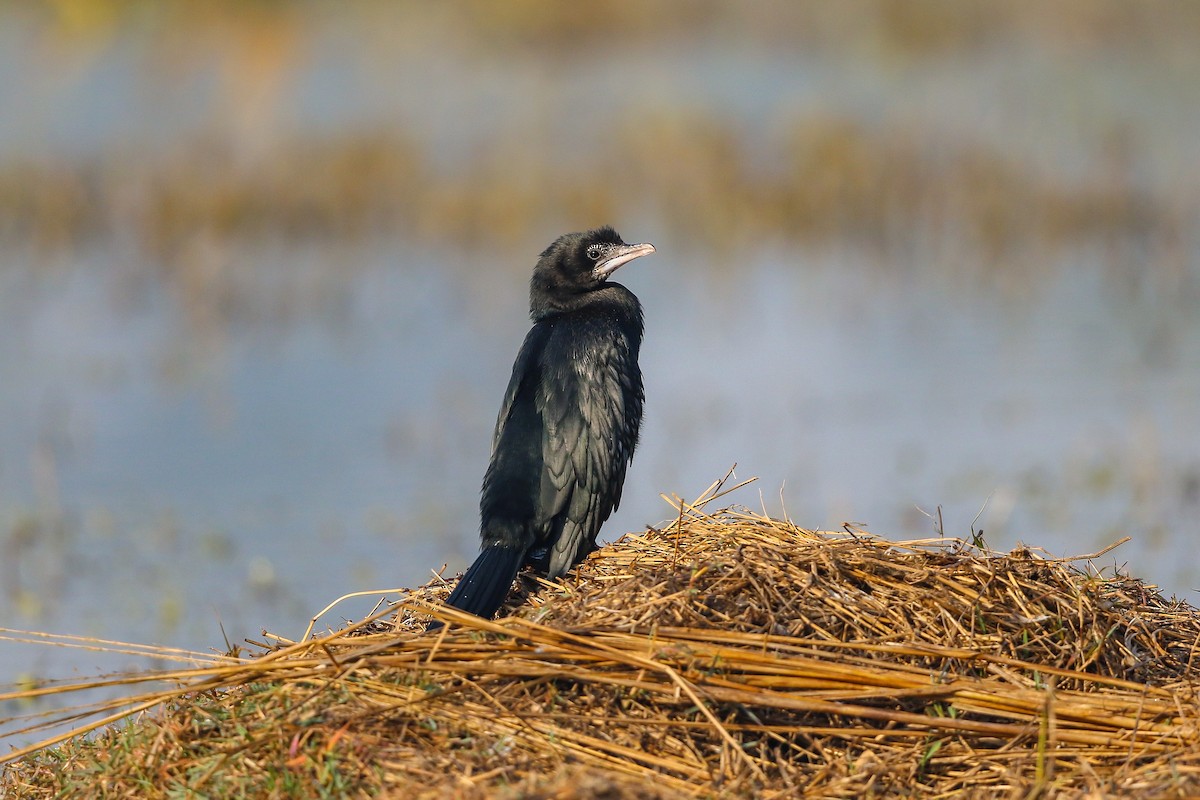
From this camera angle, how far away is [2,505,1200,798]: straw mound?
3146 mm

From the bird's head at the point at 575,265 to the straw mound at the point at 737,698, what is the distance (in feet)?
6.92

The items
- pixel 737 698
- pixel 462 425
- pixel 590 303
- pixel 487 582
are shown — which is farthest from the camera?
pixel 462 425

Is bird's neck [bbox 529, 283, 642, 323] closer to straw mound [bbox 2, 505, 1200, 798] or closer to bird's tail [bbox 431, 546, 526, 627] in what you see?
bird's tail [bbox 431, 546, 526, 627]

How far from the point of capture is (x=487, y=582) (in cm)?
441

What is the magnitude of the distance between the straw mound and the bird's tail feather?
610mm

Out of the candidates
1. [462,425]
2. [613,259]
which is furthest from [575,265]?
[462,425]

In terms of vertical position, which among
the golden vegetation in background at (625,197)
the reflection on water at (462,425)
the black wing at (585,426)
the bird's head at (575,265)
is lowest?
the black wing at (585,426)

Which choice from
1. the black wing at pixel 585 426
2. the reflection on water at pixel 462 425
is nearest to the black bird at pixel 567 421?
the black wing at pixel 585 426

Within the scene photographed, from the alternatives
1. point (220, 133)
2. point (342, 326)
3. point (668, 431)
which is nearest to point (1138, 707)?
point (668, 431)

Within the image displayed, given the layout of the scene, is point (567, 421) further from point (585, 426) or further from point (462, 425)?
point (462, 425)

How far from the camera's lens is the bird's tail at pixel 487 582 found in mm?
4262

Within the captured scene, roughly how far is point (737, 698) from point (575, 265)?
270 centimetres

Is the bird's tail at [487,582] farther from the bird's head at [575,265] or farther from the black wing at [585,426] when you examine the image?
the bird's head at [575,265]

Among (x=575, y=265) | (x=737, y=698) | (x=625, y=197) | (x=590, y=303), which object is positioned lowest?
(x=737, y=698)
